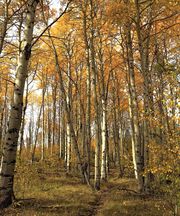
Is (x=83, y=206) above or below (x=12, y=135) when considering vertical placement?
below

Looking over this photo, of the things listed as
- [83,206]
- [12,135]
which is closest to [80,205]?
[83,206]

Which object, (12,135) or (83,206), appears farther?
(83,206)

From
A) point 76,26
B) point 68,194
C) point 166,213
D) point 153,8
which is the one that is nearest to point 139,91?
point 76,26

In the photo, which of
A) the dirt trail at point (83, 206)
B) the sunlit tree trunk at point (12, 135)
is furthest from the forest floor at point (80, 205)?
the sunlit tree trunk at point (12, 135)

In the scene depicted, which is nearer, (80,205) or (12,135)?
(12,135)

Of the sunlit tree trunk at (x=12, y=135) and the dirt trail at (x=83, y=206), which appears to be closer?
the sunlit tree trunk at (x=12, y=135)

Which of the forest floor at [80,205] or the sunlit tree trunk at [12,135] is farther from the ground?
the sunlit tree trunk at [12,135]

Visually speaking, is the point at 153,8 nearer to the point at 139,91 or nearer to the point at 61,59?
the point at 61,59

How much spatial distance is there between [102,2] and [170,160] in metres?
10.8

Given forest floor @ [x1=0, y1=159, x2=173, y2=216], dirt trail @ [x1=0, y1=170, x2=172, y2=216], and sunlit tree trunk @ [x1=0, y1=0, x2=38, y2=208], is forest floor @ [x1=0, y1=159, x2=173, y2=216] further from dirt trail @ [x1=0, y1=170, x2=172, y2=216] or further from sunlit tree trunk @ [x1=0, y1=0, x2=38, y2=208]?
sunlit tree trunk @ [x1=0, y1=0, x2=38, y2=208]

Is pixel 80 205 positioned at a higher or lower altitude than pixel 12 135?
lower

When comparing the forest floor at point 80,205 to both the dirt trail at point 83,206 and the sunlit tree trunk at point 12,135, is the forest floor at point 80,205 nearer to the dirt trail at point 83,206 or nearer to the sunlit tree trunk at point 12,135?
the dirt trail at point 83,206

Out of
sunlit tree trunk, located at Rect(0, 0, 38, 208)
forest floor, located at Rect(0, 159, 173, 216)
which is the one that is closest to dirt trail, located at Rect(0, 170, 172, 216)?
forest floor, located at Rect(0, 159, 173, 216)

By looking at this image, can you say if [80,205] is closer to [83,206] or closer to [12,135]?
[83,206]
